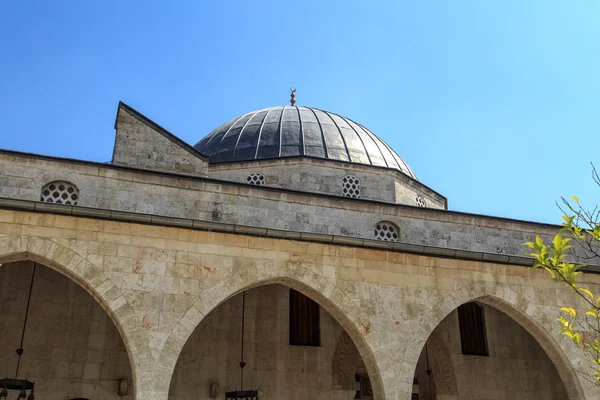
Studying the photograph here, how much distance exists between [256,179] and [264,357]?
4992mm

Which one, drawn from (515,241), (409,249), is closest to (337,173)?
(515,241)

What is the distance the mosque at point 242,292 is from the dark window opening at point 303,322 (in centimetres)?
3

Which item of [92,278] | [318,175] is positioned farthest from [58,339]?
[318,175]

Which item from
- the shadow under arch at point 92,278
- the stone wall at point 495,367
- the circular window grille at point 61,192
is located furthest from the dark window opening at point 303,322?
the circular window grille at point 61,192

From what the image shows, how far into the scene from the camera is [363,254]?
9.67 meters

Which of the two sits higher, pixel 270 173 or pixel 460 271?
pixel 270 173

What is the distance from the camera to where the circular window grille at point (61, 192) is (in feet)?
33.5

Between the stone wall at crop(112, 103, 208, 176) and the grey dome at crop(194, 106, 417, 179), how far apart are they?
3.18m

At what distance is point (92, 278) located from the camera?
8.29 metres

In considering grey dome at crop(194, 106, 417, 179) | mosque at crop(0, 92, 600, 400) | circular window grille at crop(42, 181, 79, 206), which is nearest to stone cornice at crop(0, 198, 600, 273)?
mosque at crop(0, 92, 600, 400)

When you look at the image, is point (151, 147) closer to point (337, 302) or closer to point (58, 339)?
point (58, 339)

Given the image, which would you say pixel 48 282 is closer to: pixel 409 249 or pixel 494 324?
pixel 409 249

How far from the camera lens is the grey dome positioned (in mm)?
15258

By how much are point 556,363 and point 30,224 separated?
8201 millimetres
